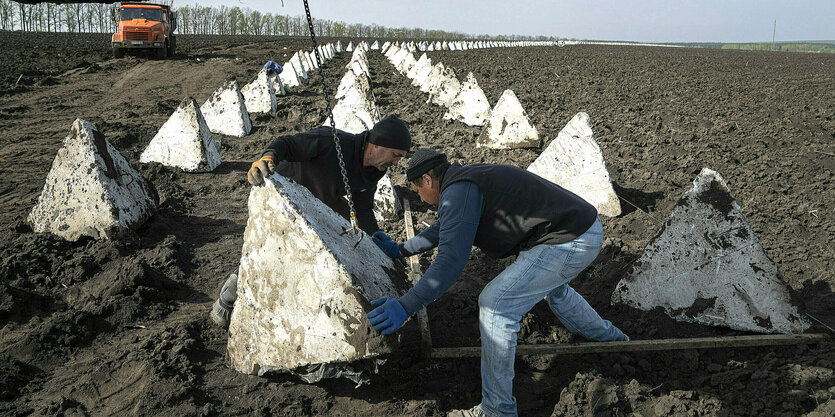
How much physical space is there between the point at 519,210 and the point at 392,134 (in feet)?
3.70

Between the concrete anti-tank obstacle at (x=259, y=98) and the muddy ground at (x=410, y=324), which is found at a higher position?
the concrete anti-tank obstacle at (x=259, y=98)

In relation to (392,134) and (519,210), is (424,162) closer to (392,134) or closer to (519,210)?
(519,210)

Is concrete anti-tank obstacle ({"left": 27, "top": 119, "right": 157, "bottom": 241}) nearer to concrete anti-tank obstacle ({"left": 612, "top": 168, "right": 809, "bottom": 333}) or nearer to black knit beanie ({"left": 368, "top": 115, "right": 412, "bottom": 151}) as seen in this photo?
black knit beanie ({"left": 368, "top": 115, "right": 412, "bottom": 151})

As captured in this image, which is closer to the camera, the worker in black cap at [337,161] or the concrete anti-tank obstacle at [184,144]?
the worker in black cap at [337,161]

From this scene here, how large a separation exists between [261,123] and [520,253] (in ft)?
26.1

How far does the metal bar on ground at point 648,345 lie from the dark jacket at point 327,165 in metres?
1.45

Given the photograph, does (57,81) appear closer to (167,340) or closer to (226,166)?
(226,166)

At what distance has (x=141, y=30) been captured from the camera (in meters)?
20.1

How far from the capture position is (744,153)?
323 inches

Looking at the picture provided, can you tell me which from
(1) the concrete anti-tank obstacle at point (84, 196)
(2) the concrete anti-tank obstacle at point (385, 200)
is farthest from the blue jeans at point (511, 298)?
(1) the concrete anti-tank obstacle at point (84, 196)

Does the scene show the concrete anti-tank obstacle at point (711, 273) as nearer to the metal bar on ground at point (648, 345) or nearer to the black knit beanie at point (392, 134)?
the metal bar on ground at point (648, 345)

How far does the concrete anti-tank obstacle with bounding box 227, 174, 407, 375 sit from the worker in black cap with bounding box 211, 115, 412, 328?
0.51 meters

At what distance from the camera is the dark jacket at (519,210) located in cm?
299

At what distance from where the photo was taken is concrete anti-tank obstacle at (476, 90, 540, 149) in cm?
860
